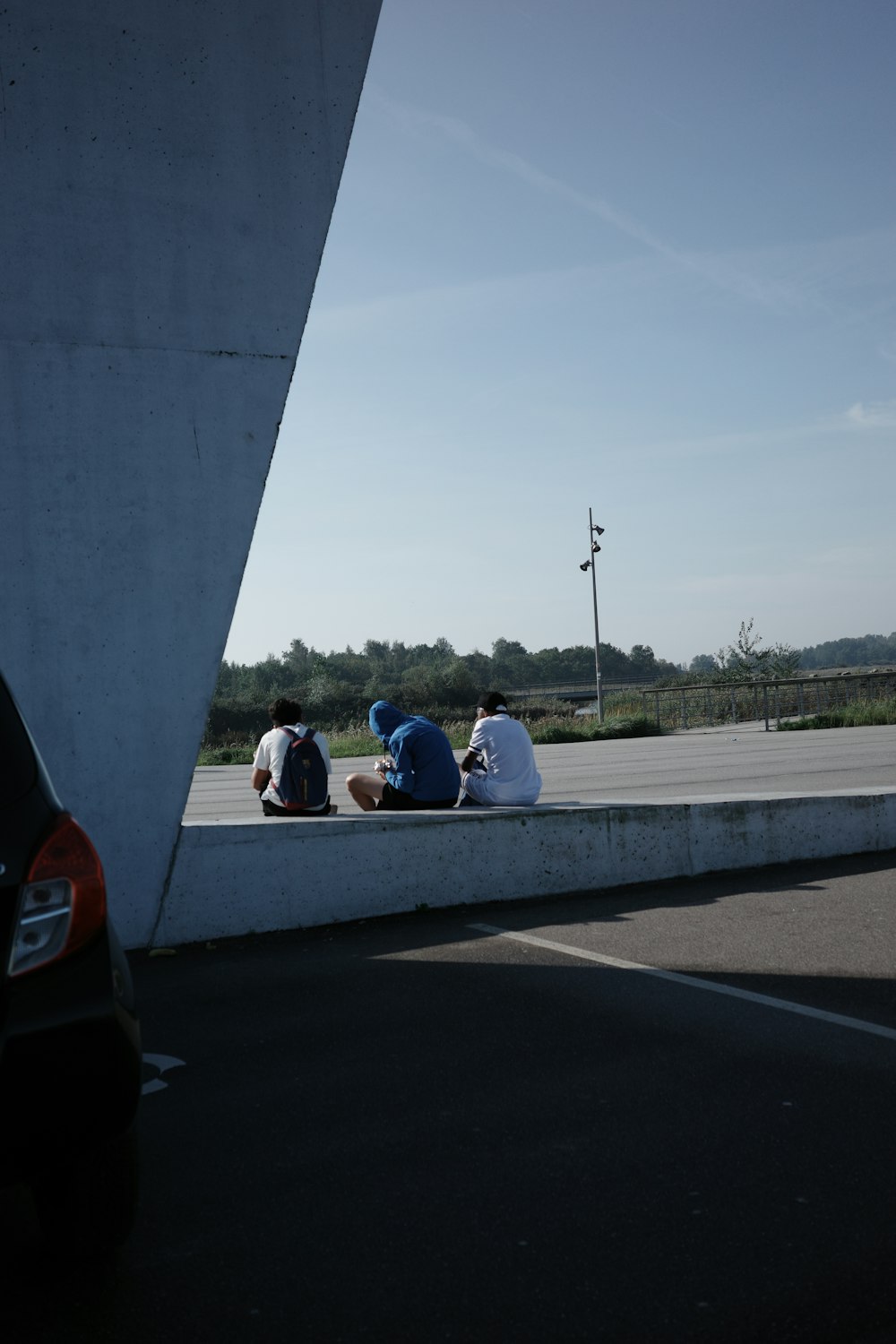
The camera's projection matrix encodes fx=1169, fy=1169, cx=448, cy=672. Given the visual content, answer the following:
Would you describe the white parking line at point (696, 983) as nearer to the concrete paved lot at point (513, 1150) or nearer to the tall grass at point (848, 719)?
the concrete paved lot at point (513, 1150)

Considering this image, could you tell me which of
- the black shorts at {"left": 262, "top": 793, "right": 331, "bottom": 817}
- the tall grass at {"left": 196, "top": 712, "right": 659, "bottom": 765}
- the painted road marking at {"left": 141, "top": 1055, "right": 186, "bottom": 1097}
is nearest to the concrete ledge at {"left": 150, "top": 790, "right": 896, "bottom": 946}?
the black shorts at {"left": 262, "top": 793, "right": 331, "bottom": 817}

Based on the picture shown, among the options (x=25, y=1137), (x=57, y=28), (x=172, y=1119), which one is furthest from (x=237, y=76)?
(x=25, y=1137)

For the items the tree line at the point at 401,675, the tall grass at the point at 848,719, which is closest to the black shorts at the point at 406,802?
the tall grass at the point at 848,719

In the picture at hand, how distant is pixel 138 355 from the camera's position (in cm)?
636

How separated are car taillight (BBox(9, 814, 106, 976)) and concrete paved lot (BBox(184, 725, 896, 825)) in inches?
191

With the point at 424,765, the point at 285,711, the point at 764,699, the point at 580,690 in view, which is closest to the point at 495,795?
the point at 424,765

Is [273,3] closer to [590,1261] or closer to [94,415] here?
[94,415]

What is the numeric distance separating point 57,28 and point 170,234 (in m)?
1.19

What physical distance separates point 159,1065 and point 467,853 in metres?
3.11

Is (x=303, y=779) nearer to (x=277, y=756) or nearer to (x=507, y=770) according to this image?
(x=277, y=756)

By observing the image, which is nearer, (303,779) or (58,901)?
(58,901)

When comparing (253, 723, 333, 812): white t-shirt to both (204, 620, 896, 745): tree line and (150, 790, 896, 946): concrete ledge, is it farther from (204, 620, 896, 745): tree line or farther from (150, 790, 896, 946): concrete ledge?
(204, 620, 896, 745): tree line

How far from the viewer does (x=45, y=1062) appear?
2371 mm

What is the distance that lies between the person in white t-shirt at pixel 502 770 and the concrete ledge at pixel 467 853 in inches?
23.4
